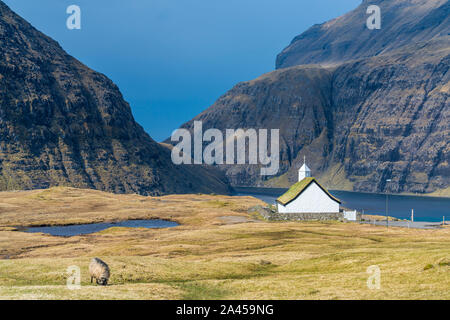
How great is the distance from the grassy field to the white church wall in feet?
19.0

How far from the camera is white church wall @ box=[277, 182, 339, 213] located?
99.5 metres

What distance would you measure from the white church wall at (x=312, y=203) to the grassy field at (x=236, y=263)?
578 centimetres

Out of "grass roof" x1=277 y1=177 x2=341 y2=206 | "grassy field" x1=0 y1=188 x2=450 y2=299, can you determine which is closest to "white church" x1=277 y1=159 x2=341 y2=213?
"grass roof" x1=277 y1=177 x2=341 y2=206

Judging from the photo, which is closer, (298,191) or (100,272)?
(100,272)

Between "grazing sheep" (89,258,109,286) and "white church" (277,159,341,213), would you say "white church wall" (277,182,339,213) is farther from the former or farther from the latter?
"grazing sheep" (89,258,109,286)

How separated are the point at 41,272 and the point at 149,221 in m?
75.9

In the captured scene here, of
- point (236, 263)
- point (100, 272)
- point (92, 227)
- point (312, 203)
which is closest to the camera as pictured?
point (100, 272)

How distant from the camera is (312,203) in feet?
328

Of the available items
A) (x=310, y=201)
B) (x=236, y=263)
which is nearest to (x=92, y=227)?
(x=310, y=201)

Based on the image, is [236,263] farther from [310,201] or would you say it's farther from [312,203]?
[312,203]

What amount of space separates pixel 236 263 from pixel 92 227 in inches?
2576

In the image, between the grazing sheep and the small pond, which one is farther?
the small pond

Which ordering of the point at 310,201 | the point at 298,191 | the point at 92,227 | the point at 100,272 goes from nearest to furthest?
the point at 100,272 → the point at 298,191 → the point at 310,201 → the point at 92,227

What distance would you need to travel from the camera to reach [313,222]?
96.6 meters
